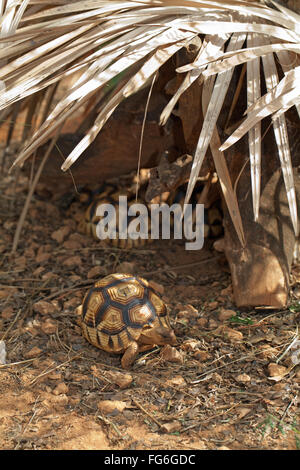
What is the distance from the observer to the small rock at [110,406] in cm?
236

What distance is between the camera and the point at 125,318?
2.77 meters

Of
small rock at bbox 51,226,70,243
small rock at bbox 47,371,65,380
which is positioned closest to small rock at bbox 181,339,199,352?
small rock at bbox 47,371,65,380

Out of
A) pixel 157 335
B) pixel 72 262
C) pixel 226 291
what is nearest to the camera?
pixel 157 335

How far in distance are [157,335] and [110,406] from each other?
0.46 metres

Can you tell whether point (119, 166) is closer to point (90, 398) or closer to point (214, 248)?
point (214, 248)

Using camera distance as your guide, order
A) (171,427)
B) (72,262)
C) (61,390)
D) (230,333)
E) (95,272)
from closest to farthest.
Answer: (171,427)
(61,390)
(230,333)
(95,272)
(72,262)

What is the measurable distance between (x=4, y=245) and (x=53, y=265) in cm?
43

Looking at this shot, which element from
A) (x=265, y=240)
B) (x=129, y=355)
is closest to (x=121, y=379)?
(x=129, y=355)

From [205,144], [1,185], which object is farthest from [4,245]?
[205,144]

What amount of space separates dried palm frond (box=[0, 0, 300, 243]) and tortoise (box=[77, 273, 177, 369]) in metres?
0.58

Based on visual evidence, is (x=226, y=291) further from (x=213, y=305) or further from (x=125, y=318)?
(x=125, y=318)

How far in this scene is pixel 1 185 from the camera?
14.5ft

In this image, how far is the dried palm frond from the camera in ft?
8.13

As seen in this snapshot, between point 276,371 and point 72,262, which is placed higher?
point 72,262
